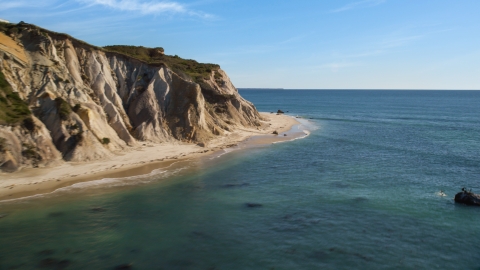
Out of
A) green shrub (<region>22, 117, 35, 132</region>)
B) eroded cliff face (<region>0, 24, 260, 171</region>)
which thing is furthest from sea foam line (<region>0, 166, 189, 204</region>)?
green shrub (<region>22, 117, 35, 132</region>)

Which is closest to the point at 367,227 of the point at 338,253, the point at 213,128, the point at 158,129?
the point at 338,253

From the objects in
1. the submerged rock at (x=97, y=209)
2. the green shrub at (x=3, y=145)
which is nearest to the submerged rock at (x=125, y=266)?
the submerged rock at (x=97, y=209)

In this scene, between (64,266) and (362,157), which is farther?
(362,157)

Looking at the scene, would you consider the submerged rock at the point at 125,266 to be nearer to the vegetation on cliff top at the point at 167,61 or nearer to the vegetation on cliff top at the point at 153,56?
the vegetation on cliff top at the point at 153,56

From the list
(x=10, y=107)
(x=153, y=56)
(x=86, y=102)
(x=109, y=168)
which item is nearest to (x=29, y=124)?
(x=10, y=107)

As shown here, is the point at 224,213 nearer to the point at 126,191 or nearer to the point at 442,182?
the point at 126,191

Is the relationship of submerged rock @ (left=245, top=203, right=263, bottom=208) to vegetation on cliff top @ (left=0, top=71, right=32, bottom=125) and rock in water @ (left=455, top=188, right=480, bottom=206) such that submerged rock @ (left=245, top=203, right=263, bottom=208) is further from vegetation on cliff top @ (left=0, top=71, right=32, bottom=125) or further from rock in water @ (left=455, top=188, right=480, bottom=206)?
vegetation on cliff top @ (left=0, top=71, right=32, bottom=125)
